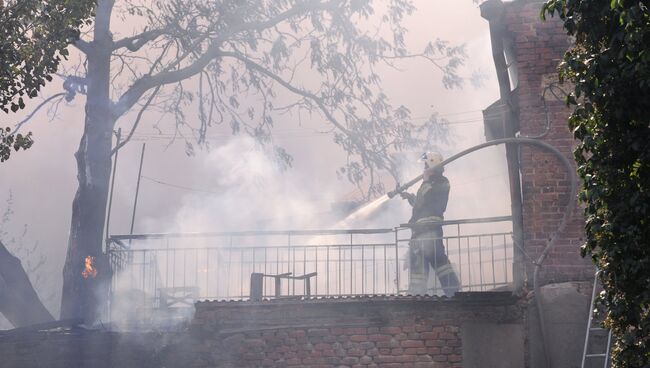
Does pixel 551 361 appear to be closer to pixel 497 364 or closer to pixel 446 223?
pixel 497 364

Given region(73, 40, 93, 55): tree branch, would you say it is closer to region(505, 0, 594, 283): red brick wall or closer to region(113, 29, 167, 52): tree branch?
region(113, 29, 167, 52): tree branch

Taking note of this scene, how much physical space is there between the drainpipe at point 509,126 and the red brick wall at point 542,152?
0.41 ft

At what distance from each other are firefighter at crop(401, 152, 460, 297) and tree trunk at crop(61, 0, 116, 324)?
4.81 meters

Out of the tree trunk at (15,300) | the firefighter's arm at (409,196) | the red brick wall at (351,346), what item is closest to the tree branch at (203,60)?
the tree trunk at (15,300)

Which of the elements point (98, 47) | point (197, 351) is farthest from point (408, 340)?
point (98, 47)

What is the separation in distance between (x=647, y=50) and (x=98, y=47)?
11.8m

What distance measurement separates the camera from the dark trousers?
11.7m

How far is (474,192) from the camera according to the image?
18.9m

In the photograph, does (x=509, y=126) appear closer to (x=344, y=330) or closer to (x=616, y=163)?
(x=344, y=330)

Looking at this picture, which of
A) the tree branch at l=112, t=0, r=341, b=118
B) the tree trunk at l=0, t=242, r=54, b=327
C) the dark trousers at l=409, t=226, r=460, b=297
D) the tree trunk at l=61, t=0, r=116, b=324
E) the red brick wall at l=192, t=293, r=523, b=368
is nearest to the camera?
the red brick wall at l=192, t=293, r=523, b=368

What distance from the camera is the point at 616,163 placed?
6.32 meters

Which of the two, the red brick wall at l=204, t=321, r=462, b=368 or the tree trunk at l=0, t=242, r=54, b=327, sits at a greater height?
the tree trunk at l=0, t=242, r=54, b=327

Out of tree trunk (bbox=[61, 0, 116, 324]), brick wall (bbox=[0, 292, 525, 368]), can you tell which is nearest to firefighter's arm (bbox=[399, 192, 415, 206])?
brick wall (bbox=[0, 292, 525, 368])

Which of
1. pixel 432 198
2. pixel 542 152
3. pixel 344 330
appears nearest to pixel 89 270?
pixel 344 330
